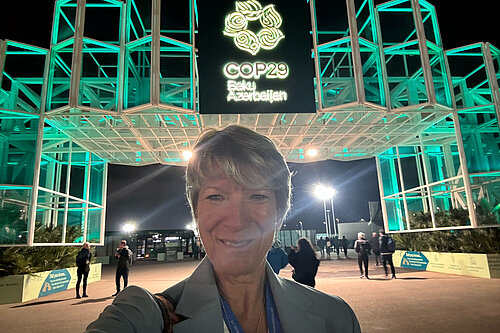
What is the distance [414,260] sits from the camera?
16156mm

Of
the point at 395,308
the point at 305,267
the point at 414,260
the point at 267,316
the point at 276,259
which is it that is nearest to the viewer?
the point at 267,316

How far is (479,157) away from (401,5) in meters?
7.41

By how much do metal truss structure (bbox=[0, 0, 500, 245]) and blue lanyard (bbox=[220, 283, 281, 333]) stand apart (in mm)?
10611

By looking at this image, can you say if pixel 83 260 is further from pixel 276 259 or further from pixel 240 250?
pixel 240 250

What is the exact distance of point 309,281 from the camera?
6379 millimetres

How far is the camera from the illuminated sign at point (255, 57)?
11.5 meters

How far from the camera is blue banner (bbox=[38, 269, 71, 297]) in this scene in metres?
11.6

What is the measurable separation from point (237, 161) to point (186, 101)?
11305 millimetres

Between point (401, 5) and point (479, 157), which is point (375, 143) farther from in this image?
point (401, 5)

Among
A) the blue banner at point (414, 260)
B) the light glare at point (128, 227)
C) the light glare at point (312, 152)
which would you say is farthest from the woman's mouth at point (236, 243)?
the light glare at point (128, 227)

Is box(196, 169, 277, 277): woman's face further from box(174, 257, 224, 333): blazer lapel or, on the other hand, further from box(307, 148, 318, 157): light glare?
box(307, 148, 318, 157): light glare

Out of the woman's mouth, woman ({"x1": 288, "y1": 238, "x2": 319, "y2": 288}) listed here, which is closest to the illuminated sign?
woman ({"x1": 288, "y1": 238, "x2": 319, "y2": 288})

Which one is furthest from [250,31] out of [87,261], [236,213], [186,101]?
[236,213]

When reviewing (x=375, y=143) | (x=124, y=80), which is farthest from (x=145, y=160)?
(x=375, y=143)
